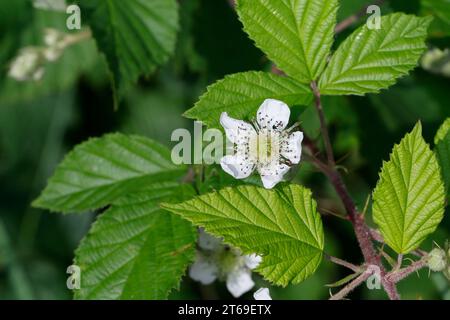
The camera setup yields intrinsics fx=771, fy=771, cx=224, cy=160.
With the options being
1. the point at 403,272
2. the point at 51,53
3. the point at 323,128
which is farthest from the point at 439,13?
the point at 51,53

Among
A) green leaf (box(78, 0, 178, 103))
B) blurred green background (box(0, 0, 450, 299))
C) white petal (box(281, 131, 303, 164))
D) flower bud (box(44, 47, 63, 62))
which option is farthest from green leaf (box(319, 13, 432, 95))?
flower bud (box(44, 47, 63, 62))

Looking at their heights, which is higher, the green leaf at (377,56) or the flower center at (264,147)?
the green leaf at (377,56)

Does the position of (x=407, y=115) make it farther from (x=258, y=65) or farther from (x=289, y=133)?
(x=289, y=133)

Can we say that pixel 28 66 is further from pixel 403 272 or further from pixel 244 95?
pixel 403 272

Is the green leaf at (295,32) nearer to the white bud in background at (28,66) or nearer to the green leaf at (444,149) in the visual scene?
the green leaf at (444,149)

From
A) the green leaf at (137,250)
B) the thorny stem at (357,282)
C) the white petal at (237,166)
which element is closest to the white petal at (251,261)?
the green leaf at (137,250)
